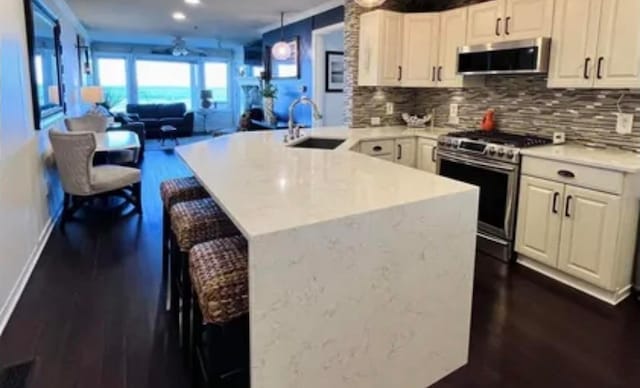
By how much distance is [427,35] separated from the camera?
436 cm

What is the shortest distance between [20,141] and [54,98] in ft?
6.44

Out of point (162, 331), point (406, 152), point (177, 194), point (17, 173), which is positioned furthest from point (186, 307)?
point (406, 152)

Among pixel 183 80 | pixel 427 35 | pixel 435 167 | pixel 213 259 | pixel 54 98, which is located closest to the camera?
pixel 213 259

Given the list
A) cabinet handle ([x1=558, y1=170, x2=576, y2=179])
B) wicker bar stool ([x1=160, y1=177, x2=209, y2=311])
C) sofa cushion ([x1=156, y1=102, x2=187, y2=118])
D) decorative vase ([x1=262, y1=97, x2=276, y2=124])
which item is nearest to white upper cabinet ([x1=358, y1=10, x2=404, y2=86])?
cabinet handle ([x1=558, y1=170, x2=576, y2=179])

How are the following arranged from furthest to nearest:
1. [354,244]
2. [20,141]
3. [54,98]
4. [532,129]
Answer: [54,98]
[532,129]
[20,141]
[354,244]

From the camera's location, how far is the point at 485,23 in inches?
147

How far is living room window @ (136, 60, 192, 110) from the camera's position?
1199 cm

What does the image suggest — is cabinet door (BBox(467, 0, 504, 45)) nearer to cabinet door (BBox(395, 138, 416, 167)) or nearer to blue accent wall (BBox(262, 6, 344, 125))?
cabinet door (BBox(395, 138, 416, 167))

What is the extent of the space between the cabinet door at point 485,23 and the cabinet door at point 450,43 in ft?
0.29

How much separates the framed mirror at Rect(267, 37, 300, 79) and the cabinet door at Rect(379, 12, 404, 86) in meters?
3.36

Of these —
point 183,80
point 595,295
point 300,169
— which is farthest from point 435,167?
point 183,80

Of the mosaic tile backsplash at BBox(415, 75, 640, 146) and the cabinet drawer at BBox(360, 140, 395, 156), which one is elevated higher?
the mosaic tile backsplash at BBox(415, 75, 640, 146)

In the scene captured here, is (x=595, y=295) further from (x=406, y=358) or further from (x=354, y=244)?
(x=354, y=244)

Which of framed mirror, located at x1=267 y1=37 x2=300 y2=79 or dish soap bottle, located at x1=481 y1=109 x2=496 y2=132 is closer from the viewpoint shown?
dish soap bottle, located at x1=481 y1=109 x2=496 y2=132
